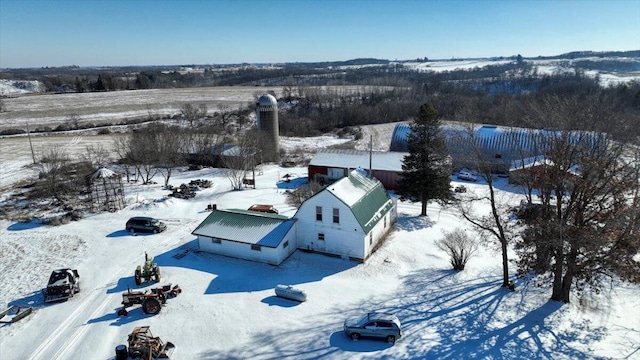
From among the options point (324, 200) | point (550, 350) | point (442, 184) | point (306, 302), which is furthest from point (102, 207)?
point (550, 350)

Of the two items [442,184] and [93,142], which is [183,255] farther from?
[93,142]

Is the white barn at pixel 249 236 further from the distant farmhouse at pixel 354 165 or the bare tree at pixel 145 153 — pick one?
the bare tree at pixel 145 153

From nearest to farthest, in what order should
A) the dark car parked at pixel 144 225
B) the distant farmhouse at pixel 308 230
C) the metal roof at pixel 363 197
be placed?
the distant farmhouse at pixel 308 230
the metal roof at pixel 363 197
the dark car parked at pixel 144 225

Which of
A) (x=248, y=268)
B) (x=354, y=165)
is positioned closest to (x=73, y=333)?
(x=248, y=268)

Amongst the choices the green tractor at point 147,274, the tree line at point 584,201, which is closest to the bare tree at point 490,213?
the tree line at point 584,201

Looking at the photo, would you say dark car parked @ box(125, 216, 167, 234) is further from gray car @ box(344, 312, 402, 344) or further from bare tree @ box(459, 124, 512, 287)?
bare tree @ box(459, 124, 512, 287)

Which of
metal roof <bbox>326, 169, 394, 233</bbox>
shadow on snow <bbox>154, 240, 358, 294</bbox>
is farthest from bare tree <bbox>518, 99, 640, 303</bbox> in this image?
shadow on snow <bbox>154, 240, 358, 294</bbox>
